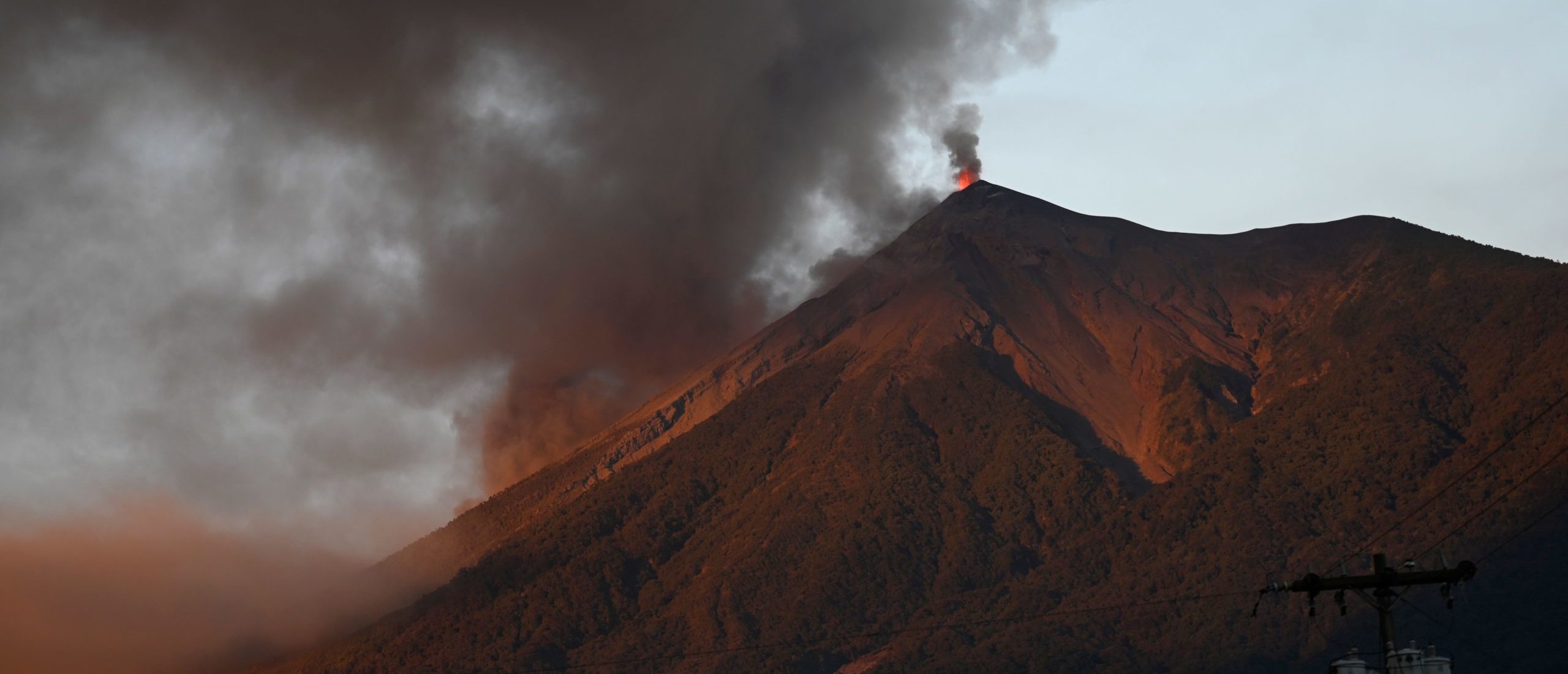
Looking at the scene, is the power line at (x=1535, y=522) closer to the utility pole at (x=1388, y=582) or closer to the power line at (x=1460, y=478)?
the power line at (x=1460, y=478)

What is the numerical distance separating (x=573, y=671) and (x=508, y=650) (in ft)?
27.9

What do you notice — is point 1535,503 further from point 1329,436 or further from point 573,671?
point 573,671

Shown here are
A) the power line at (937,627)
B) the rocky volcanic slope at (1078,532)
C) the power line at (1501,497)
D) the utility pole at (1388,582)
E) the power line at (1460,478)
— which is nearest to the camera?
the utility pole at (1388,582)

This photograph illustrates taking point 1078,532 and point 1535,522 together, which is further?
point 1078,532

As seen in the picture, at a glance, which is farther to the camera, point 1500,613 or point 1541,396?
point 1541,396

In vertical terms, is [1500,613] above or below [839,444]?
below

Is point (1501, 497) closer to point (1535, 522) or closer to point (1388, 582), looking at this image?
point (1535, 522)

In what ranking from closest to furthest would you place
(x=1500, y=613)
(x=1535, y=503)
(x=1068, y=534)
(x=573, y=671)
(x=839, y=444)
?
(x=1500, y=613), (x=1535, y=503), (x=573, y=671), (x=1068, y=534), (x=839, y=444)

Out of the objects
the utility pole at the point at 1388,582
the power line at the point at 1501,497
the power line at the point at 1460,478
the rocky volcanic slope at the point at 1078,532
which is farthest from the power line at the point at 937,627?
the utility pole at the point at 1388,582

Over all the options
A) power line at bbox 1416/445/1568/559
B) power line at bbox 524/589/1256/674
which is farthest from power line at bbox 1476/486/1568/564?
power line at bbox 524/589/1256/674

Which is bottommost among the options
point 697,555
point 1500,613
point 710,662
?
point 1500,613

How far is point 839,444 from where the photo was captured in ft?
648

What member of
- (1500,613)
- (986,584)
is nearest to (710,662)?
(986,584)

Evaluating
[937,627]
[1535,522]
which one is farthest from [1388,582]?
[937,627]
